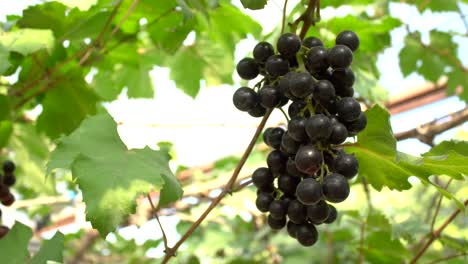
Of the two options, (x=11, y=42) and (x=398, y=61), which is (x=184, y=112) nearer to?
(x=398, y=61)

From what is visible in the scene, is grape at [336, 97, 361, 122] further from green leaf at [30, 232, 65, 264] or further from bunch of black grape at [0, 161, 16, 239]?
bunch of black grape at [0, 161, 16, 239]

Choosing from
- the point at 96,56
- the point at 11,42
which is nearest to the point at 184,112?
the point at 96,56

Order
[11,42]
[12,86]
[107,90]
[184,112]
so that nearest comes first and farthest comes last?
[11,42]
[12,86]
[107,90]
[184,112]

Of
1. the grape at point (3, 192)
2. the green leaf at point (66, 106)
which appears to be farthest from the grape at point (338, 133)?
the grape at point (3, 192)

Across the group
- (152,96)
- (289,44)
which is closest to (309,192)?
(289,44)

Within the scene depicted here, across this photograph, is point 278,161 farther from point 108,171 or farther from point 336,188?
point 108,171

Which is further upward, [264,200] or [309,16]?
[309,16]
